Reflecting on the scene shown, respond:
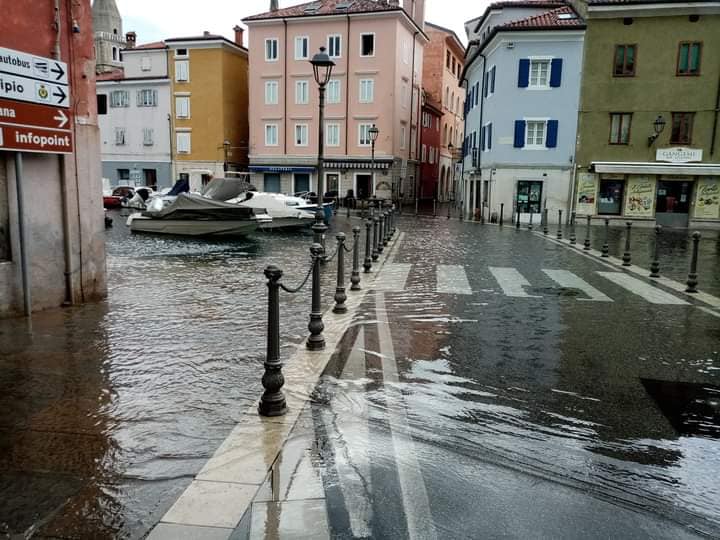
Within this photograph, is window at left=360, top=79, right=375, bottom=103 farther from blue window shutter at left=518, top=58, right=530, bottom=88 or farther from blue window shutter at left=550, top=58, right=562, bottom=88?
blue window shutter at left=550, top=58, right=562, bottom=88

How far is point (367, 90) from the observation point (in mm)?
45719

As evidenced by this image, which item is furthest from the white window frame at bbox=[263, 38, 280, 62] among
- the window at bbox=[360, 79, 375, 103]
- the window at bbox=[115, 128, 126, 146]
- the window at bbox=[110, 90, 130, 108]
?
the window at bbox=[115, 128, 126, 146]

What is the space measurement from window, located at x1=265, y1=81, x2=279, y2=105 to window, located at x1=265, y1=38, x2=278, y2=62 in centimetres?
178

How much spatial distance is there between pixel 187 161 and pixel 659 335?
48.3m

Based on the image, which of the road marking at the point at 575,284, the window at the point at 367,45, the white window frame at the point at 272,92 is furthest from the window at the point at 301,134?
the road marking at the point at 575,284

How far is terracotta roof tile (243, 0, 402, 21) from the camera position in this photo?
44.8 m

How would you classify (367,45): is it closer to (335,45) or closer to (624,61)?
(335,45)

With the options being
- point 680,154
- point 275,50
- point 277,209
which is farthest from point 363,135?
point 277,209

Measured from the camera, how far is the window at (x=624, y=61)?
30.0m

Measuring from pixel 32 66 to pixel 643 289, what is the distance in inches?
419

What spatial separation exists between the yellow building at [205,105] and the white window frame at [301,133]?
6.27m

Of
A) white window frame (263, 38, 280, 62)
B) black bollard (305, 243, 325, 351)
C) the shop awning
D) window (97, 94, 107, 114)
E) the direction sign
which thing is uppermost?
white window frame (263, 38, 280, 62)

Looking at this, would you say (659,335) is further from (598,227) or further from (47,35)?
(598,227)

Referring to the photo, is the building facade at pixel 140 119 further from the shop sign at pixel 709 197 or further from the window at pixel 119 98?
the shop sign at pixel 709 197
